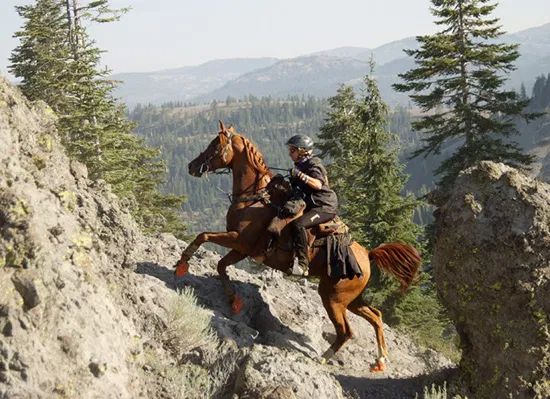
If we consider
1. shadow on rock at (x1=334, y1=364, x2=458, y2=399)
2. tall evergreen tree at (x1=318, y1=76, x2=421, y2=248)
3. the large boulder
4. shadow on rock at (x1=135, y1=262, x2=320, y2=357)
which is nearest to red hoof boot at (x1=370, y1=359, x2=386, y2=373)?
shadow on rock at (x1=334, y1=364, x2=458, y2=399)

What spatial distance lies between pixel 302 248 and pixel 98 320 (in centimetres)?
496

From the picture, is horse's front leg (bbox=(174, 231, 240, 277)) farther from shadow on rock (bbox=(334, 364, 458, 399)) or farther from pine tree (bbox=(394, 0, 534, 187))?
pine tree (bbox=(394, 0, 534, 187))

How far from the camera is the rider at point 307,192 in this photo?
10227mm

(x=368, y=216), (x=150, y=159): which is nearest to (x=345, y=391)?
(x=368, y=216)

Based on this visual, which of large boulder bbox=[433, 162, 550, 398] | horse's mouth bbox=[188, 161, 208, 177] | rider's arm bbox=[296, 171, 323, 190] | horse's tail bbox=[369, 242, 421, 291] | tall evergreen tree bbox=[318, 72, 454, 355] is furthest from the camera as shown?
tall evergreen tree bbox=[318, 72, 454, 355]

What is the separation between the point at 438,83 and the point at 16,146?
75.8 feet

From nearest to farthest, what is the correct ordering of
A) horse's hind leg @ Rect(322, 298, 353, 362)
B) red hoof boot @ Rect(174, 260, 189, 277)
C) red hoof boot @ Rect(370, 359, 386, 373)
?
horse's hind leg @ Rect(322, 298, 353, 362) → red hoof boot @ Rect(370, 359, 386, 373) → red hoof boot @ Rect(174, 260, 189, 277)

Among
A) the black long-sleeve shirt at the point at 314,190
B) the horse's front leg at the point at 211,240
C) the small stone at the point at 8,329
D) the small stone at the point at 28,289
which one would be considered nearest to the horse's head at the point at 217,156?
the horse's front leg at the point at 211,240

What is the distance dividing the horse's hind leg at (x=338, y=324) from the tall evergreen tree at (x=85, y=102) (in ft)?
49.4

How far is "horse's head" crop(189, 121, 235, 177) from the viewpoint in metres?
11.2

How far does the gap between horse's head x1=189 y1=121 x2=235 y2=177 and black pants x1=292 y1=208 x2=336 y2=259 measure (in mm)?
2084

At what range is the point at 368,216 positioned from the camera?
82.4 ft

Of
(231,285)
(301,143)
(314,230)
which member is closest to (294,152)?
(301,143)

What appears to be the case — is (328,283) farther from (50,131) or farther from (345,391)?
(50,131)
